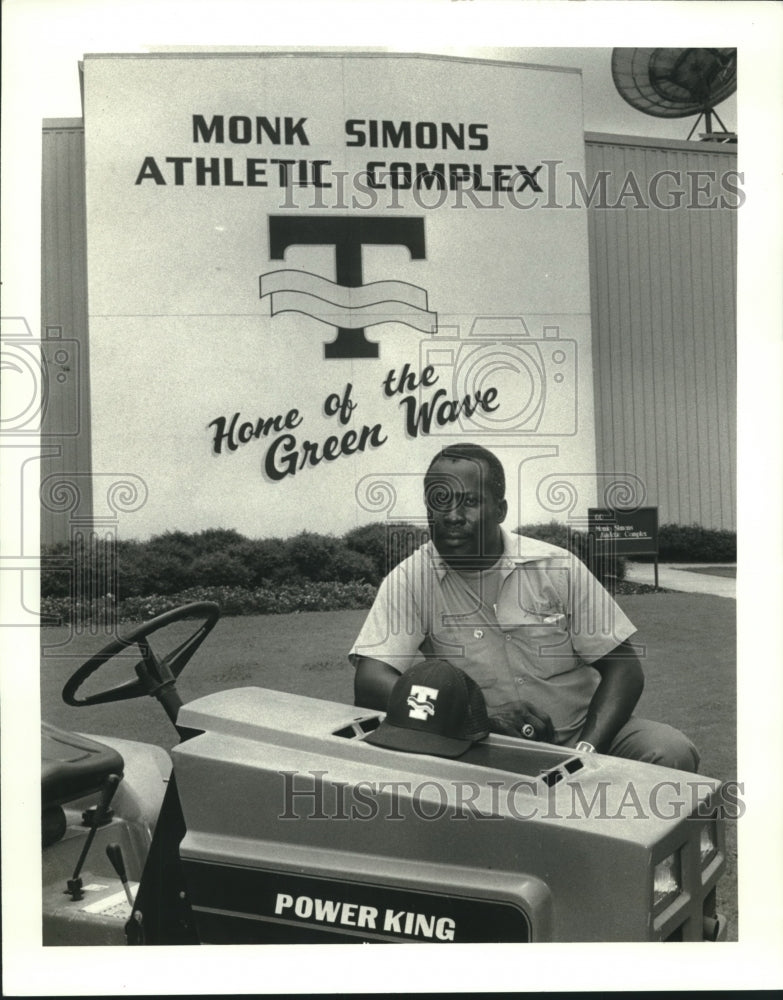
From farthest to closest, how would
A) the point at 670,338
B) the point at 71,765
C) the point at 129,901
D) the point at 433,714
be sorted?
the point at 670,338 → the point at 71,765 → the point at 129,901 → the point at 433,714

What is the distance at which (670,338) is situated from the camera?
282 cm

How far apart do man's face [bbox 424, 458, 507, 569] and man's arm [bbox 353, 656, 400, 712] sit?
36cm

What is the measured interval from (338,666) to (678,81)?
6.48ft

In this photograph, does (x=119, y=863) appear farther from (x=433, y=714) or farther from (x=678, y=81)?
(x=678, y=81)

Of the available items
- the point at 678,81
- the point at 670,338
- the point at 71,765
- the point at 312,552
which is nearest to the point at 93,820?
the point at 71,765

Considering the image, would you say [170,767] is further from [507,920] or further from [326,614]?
[507,920]

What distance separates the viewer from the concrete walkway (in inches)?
106

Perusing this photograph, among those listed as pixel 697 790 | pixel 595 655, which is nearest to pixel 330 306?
pixel 595 655

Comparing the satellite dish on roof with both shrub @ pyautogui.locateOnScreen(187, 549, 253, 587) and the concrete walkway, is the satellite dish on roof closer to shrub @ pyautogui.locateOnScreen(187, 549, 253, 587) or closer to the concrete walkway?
the concrete walkway

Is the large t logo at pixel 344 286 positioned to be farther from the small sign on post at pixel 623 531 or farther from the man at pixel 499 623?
the small sign on post at pixel 623 531

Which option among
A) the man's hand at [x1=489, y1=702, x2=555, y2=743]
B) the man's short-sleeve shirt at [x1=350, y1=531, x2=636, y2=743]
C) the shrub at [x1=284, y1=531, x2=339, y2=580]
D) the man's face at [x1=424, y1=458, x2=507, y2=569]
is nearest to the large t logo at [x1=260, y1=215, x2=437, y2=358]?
the man's face at [x1=424, y1=458, x2=507, y2=569]

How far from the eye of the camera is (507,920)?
2.16 m

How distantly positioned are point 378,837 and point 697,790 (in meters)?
0.81

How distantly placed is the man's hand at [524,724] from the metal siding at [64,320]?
130 centimetres
